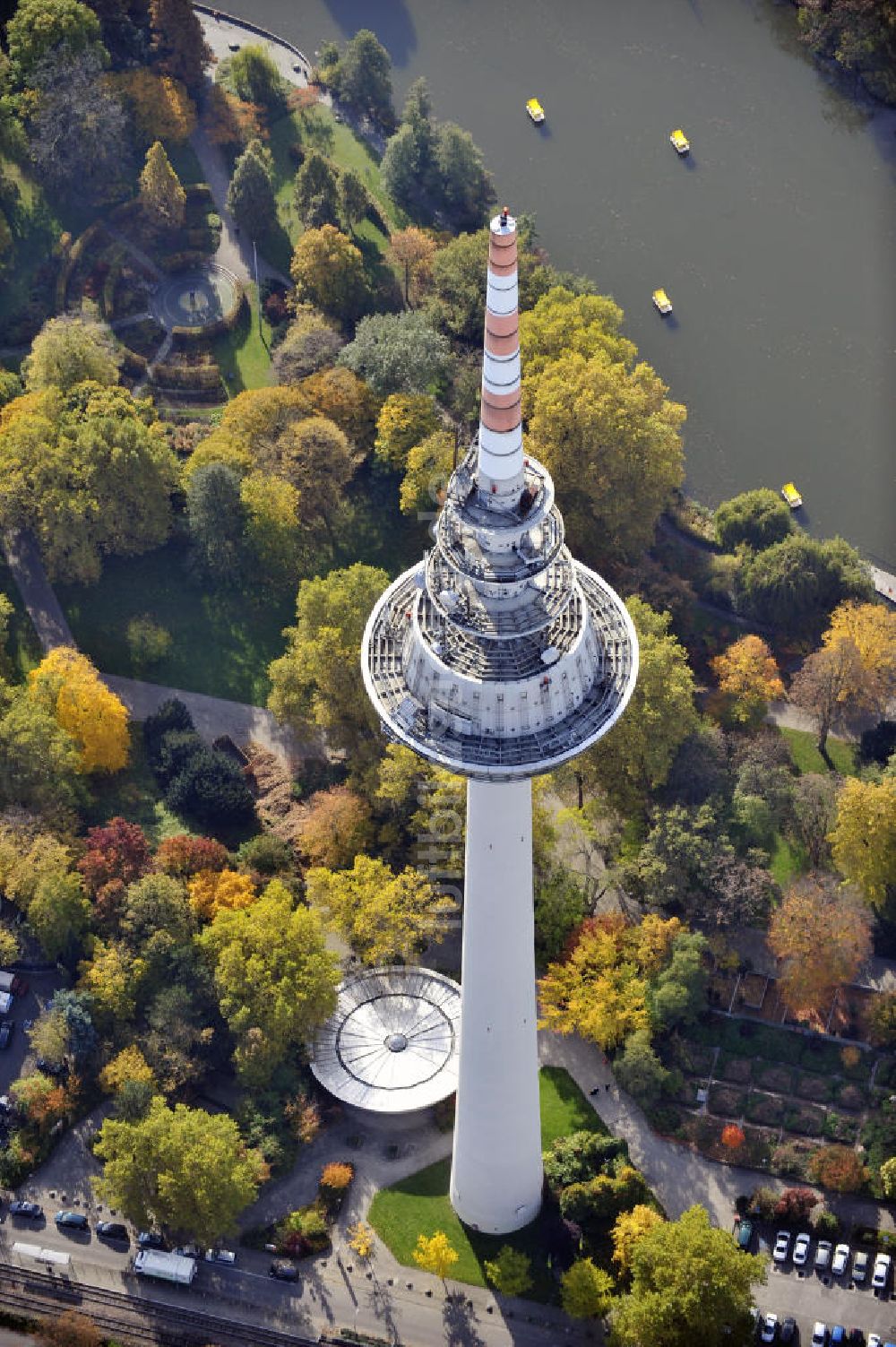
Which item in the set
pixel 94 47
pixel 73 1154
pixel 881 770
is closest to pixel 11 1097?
pixel 73 1154

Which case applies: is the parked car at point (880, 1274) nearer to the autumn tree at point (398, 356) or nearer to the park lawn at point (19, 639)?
the park lawn at point (19, 639)

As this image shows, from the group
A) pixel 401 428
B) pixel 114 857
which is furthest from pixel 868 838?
pixel 114 857

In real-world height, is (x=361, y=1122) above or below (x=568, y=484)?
below

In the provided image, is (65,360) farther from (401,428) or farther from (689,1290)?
(689,1290)

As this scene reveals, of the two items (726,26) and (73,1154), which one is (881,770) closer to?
(73,1154)

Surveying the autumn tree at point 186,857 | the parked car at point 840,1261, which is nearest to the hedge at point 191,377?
the autumn tree at point 186,857

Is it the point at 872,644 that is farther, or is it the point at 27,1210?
the point at 872,644
